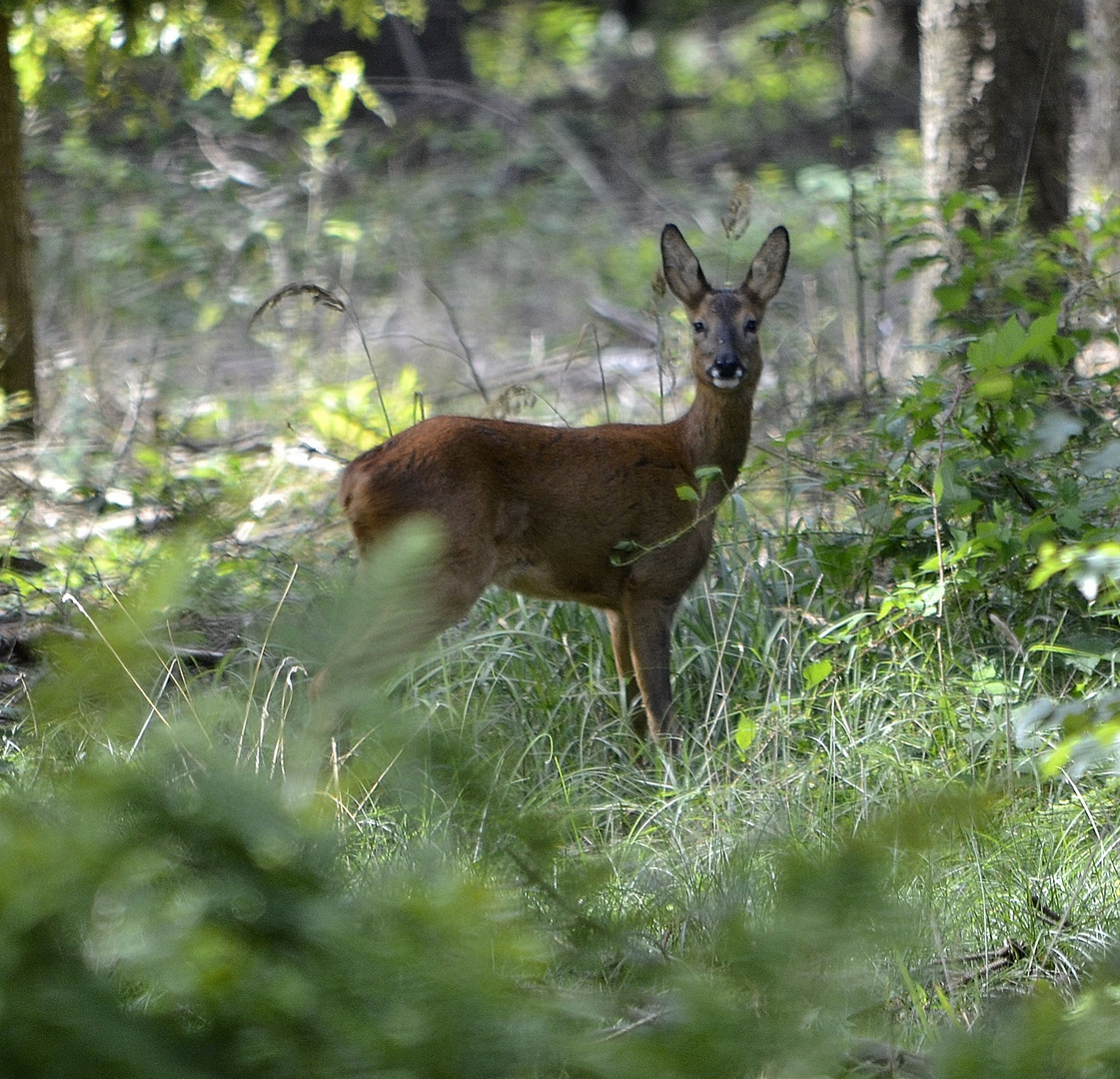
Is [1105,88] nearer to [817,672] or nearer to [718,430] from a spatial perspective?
[718,430]

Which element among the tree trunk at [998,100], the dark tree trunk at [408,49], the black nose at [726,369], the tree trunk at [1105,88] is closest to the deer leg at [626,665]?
the black nose at [726,369]

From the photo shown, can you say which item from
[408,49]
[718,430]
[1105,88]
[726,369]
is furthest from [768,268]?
[408,49]

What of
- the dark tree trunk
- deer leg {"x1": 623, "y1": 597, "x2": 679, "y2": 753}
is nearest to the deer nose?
deer leg {"x1": 623, "y1": 597, "x2": 679, "y2": 753}

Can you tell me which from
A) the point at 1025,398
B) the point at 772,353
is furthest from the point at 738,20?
the point at 1025,398

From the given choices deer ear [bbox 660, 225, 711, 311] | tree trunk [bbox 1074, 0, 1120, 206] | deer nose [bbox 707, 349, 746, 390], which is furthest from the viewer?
tree trunk [bbox 1074, 0, 1120, 206]

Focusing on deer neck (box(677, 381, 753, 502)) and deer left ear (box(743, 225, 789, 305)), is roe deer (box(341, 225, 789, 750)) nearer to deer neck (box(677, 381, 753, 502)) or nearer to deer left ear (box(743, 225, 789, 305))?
deer neck (box(677, 381, 753, 502))

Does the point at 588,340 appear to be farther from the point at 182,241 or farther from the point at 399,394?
the point at 182,241

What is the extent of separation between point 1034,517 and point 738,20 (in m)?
14.7

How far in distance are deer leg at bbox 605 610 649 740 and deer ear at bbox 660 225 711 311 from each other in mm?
1278

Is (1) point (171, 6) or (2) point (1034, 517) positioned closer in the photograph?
(2) point (1034, 517)

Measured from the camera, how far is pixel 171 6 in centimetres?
611

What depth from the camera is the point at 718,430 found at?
5270 millimetres

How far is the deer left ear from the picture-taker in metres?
5.45

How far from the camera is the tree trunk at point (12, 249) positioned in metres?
6.11
